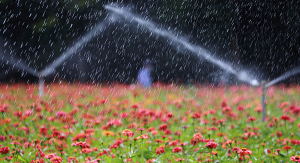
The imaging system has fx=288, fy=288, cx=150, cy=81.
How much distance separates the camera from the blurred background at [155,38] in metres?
9.86

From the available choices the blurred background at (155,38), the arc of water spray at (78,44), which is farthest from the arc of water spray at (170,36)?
the arc of water spray at (78,44)

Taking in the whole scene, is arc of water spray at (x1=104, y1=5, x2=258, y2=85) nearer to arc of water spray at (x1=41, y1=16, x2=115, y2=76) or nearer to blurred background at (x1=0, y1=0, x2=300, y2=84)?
blurred background at (x1=0, y1=0, x2=300, y2=84)

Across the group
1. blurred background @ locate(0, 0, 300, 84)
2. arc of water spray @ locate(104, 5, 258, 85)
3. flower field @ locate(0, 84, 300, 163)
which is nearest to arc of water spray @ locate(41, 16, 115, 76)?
blurred background @ locate(0, 0, 300, 84)

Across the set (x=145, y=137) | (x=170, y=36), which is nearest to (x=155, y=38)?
(x=170, y=36)

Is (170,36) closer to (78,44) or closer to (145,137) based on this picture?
(78,44)

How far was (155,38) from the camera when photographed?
11188 mm

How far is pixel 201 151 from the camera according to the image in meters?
2.35

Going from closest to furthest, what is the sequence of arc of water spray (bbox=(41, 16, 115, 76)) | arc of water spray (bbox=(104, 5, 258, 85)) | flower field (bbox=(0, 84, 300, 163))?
flower field (bbox=(0, 84, 300, 163)), arc of water spray (bbox=(104, 5, 258, 85)), arc of water spray (bbox=(41, 16, 115, 76))

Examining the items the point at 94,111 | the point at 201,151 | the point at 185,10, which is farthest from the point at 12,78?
the point at 201,151

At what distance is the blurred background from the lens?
986 centimetres

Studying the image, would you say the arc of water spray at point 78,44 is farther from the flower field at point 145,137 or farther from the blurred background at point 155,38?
the flower field at point 145,137

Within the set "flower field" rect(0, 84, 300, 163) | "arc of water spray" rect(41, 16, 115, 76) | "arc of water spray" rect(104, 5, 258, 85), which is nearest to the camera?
"flower field" rect(0, 84, 300, 163)

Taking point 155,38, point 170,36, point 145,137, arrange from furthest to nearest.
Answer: point 170,36 < point 155,38 < point 145,137

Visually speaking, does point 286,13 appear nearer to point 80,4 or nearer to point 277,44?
point 277,44
